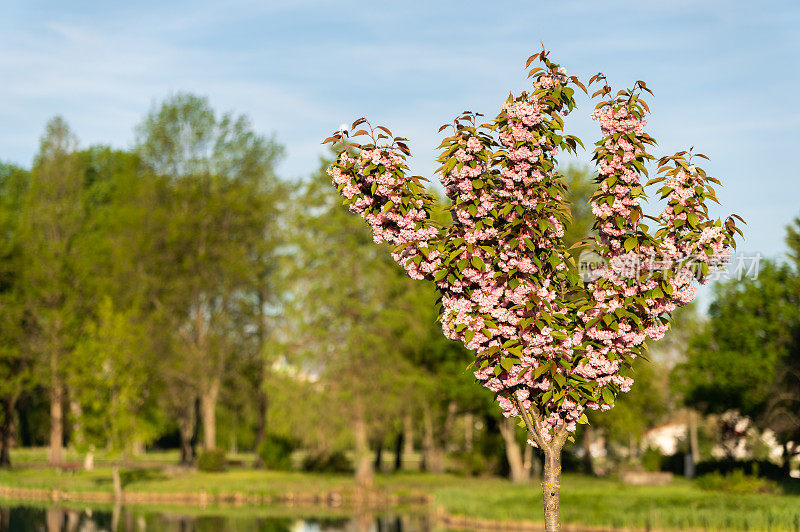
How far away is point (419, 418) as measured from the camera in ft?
183

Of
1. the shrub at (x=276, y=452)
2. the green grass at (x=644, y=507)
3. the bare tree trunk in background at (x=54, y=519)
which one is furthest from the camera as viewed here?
the shrub at (x=276, y=452)

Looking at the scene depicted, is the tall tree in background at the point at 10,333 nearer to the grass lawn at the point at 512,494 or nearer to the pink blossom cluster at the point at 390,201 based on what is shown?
the grass lawn at the point at 512,494

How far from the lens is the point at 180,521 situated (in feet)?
117

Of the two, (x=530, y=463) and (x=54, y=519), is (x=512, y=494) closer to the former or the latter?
(x=530, y=463)

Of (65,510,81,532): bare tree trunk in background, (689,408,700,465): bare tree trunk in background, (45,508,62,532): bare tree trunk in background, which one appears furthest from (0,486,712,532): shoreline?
(689,408,700,465): bare tree trunk in background

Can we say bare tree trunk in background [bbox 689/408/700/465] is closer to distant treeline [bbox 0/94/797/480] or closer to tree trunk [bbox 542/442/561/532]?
distant treeline [bbox 0/94/797/480]

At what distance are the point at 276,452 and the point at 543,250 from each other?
45.9 metres

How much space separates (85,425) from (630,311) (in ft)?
127

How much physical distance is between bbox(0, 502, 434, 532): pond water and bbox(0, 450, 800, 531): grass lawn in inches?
114

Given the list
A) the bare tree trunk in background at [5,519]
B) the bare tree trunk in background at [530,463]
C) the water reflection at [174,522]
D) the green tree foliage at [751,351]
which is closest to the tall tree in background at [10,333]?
the bare tree trunk in background at [5,519]

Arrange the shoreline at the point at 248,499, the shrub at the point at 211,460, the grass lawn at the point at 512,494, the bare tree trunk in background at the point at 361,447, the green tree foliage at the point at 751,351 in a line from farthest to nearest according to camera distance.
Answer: the shrub at the point at 211,460
the bare tree trunk in background at the point at 361,447
the green tree foliage at the point at 751,351
the shoreline at the point at 248,499
the grass lawn at the point at 512,494

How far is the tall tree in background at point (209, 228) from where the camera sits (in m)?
53.6

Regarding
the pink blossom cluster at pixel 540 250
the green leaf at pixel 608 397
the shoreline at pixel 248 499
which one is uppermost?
the pink blossom cluster at pixel 540 250

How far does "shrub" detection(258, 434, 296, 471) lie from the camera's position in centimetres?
5378
